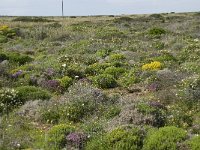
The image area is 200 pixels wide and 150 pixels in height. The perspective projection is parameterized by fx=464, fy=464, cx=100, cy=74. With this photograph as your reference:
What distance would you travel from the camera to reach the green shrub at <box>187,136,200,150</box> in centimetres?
843

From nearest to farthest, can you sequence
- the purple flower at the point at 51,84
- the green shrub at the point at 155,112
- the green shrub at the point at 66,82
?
1. the green shrub at the point at 155,112
2. the purple flower at the point at 51,84
3. the green shrub at the point at 66,82

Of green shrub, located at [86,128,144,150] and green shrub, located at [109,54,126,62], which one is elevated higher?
green shrub, located at [86,128,144,150]

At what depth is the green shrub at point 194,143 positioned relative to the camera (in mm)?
8430

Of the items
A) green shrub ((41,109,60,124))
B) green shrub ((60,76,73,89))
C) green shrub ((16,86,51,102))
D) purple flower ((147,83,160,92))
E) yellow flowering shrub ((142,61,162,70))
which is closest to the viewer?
green shrub ((41,109,60,124))

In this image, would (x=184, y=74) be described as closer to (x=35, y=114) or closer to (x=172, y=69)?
(x=172, y=69)

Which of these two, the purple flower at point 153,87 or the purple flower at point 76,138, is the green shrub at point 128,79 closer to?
the purple flower at point 153,87

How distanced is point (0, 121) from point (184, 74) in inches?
291

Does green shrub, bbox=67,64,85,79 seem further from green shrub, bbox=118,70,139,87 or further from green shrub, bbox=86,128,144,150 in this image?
green shrub, bbox=86,128,144,150

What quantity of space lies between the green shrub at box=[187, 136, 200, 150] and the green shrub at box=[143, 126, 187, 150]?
0.82 feet

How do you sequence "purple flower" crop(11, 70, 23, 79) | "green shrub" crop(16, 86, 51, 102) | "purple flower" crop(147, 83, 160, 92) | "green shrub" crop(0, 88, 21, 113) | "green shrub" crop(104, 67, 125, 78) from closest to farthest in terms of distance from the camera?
"green shrub" crop(0, 88, 21, 113)
"green shrub" crop(16, 86, 51, 102)
"purple flower" crop(147, 83, 160, 92)
"purple flower" crop(11, 70, 23, 79)
"green shrub" crop(104, 67, 125, 78)

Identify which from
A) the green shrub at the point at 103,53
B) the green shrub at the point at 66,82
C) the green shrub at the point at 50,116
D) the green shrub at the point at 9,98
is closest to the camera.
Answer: the green shrub at the point at 50,116

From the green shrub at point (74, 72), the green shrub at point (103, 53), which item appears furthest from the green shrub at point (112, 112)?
the green shrub at point (103, 53)

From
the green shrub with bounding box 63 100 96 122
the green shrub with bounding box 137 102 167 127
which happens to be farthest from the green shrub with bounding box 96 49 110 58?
the green shrub with bounding box 137 102 167 127

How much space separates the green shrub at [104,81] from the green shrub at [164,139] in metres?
6.32
